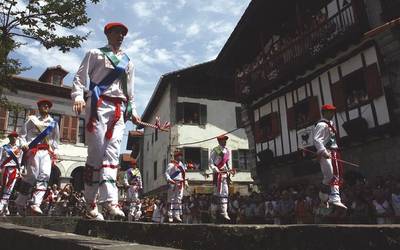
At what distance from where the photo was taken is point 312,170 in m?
15.0

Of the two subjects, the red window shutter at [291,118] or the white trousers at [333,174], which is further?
the red window shutter at [291,118]

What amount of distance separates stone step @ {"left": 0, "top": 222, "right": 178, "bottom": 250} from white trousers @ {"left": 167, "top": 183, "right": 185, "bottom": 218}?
7.53 meters

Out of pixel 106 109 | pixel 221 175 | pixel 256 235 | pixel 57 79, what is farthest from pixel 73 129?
pixel 256 235

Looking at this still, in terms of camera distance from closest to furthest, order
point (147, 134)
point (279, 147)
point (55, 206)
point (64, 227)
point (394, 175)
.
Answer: point (64, 227)
point (394, 175)
point (279, 147)
point (55, 206)
point (147, 134)

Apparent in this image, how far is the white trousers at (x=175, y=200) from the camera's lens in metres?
12.2

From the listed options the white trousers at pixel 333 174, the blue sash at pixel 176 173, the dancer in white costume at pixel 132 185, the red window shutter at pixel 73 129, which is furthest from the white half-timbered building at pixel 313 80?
the red window shutter at pixel 73 129

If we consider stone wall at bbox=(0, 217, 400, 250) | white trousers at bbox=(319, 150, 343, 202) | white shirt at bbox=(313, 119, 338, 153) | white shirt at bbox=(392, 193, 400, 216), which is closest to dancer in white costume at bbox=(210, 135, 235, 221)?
white shirt at bbox=(313, 119, 338, 153)

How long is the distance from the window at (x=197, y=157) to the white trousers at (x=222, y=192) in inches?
630

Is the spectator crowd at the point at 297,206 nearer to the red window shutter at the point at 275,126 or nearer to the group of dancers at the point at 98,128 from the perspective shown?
the group of dancers at the point at 98,128

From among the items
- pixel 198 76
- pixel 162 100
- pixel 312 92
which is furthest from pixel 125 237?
pixel 162 100

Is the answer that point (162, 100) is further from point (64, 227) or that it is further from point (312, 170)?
point (64, 227)

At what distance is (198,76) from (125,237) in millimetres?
24622

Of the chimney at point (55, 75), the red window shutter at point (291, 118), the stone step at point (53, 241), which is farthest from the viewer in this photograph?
the chimney at point (55, 75)

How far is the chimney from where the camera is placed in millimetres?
30859
